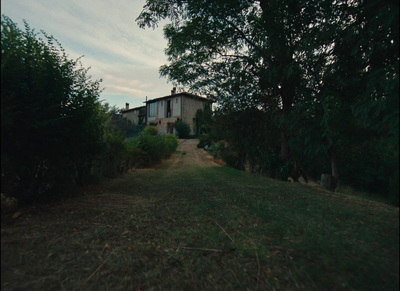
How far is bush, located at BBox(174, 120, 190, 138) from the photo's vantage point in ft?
83.0

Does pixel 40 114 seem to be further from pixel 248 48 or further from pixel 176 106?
pixel 176 106

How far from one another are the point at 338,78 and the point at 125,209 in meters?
4.29

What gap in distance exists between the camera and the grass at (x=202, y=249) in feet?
4.44

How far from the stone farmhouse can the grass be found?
23363 mm

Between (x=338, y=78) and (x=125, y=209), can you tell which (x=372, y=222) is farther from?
(x=125, y=209)

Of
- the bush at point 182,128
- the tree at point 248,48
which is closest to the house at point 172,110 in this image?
the bush at point 182,128

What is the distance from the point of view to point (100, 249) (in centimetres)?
185

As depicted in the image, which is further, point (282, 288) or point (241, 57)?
point (241, 57)

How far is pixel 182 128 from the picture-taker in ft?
83.1

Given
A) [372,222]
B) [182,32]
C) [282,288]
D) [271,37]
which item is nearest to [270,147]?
[271,37]

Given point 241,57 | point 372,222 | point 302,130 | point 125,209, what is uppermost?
point 241,57

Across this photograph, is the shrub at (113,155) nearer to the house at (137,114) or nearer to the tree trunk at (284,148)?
the tree trunk at (284,148)

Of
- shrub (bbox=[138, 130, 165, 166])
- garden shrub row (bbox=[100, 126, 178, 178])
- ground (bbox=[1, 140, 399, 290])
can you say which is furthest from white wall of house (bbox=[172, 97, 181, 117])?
ground (bbox=[1, 140, 399, 290])

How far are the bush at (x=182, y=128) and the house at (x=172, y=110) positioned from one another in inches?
69.6
